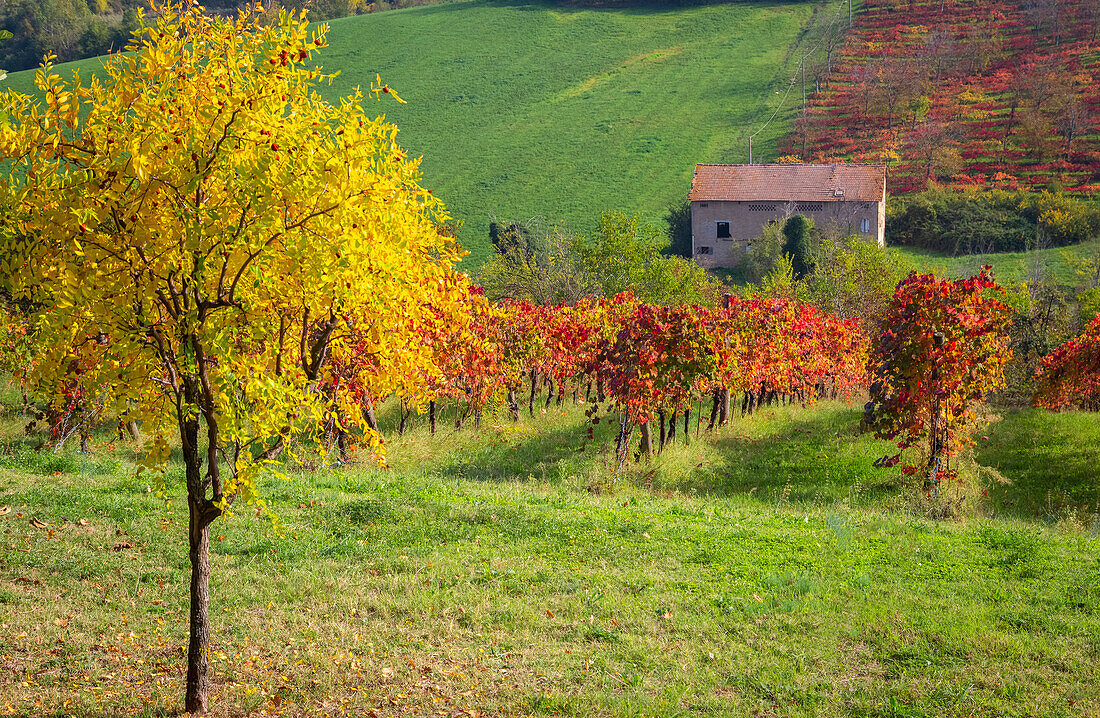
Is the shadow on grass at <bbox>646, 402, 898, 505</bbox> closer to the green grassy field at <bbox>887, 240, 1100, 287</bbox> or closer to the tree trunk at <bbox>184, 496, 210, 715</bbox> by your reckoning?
the tree trunk at <bbox>184, 496, 210, 715</bbox>

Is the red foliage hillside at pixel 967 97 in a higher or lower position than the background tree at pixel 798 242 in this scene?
higher

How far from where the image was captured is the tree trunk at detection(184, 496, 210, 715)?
5.13 metres

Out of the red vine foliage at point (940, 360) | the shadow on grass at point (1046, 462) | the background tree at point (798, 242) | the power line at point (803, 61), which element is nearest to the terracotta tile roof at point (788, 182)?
the power line at point (803, 61)

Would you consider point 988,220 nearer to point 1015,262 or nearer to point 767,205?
point 1015,262

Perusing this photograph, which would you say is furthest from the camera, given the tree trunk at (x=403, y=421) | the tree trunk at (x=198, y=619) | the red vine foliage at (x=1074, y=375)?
the red vine foliage at (x=1074, y=375)

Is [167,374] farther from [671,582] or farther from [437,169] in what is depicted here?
[437,169]

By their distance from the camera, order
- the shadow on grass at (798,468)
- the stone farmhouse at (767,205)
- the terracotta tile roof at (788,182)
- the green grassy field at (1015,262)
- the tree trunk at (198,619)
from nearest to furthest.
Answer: the tree trunk at (198,619) → the shadow on grass at (798,468) → the green grassy field at (1015,262) → the stone farmhouse at (767,205) → the terracotta tile roof at (788,182)

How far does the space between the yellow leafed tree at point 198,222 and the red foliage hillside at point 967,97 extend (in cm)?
5535

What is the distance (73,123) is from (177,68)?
0.66 meters

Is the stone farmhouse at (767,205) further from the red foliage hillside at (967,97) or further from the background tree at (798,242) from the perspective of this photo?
the red foliage hillside at (967,97)

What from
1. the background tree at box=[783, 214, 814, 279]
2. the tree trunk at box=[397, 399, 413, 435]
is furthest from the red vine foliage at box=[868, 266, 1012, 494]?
the background tree at box=[783, 214, 814, 279]

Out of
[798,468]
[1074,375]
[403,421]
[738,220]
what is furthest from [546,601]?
[738,220]

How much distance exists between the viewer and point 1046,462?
1272 cm

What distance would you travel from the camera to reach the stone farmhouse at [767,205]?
47375mm
